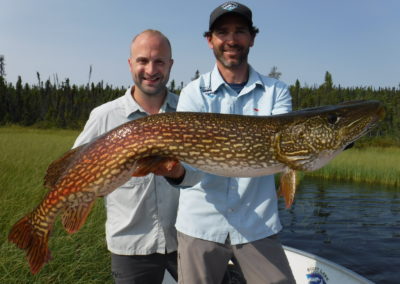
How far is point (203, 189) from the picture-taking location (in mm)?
2650

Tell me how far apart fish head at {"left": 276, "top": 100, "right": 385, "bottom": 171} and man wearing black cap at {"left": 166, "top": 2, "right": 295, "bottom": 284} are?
0.33m

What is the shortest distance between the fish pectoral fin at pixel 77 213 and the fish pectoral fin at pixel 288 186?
132cm

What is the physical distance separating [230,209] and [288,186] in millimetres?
462

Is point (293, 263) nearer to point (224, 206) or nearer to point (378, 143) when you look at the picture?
point (224, 206)

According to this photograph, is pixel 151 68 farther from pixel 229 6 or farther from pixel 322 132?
pixel 322 132

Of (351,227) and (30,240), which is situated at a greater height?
(30,240)

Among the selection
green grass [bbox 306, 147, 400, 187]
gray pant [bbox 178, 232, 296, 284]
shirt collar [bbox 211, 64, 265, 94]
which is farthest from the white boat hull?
green grass [bbox 306, 147, 400, 187]

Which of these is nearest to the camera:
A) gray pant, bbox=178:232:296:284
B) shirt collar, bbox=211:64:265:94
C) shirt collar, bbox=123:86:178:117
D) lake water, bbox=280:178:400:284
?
gray pant, bbox=178:232:296:284

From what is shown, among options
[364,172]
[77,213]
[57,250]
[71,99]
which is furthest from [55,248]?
[71,99]

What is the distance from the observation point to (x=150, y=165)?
2412 millimetres

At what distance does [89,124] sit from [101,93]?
4722cm

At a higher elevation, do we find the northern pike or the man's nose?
the man's nose

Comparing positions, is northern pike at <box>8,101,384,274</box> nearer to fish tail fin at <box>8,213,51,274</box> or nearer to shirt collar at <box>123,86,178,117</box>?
fish tail fin at <box>8,213,51,274</box>

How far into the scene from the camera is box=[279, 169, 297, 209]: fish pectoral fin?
242 centimetres
